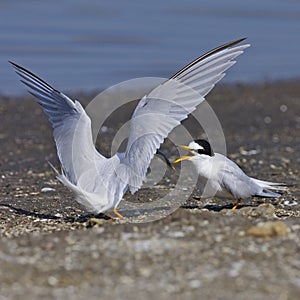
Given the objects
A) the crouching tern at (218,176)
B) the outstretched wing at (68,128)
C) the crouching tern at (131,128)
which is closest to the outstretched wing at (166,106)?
the crouching tern at (131,128)

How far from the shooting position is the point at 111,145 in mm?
11047

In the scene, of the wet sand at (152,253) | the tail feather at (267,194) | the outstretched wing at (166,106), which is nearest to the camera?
the wet sand at (152,253)

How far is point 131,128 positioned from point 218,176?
109 cm

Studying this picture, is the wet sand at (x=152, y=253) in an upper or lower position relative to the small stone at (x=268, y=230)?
lower

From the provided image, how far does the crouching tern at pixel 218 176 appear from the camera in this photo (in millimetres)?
7398

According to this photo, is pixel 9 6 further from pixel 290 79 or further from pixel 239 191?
pixel 239 191

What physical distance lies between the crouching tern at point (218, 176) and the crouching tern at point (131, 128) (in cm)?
69

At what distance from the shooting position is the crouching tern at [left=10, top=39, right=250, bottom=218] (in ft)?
21.7

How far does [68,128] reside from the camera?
714 cm

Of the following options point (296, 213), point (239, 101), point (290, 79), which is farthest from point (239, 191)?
point (290, 79)

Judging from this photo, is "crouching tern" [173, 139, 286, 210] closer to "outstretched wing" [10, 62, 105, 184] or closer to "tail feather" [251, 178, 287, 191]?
"tail feather" [251, 178, 287, 191]

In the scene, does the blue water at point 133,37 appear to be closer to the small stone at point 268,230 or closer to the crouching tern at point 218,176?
the crouching tern at point 218,176

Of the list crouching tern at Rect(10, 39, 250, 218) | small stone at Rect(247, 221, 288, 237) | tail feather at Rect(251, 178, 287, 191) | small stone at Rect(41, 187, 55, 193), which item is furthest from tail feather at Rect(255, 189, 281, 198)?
small stone at Rect(41, 187, 55, 193)

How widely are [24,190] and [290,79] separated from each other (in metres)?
7.60
